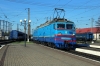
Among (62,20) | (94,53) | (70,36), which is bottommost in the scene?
(94,53)

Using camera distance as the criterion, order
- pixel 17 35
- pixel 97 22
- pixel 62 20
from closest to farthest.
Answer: pixel 62 20, pixel 17 35, pixel 97 22

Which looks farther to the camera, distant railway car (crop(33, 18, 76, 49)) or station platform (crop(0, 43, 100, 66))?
distant railway car (crop(33, 18, 76, 49))

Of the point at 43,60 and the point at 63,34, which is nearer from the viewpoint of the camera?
the point at 43,60

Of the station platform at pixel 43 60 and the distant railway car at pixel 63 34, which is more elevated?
the distant railway car at pixel 63 34

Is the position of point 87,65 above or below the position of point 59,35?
below

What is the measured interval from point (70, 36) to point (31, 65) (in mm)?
13835

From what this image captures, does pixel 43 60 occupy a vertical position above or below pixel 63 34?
below

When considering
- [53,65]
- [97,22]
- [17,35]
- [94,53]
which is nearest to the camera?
[53,65]

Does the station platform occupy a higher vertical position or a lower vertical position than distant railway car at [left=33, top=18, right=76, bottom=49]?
lower

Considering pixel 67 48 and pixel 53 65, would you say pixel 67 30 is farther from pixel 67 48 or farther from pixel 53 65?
pixel 53 65

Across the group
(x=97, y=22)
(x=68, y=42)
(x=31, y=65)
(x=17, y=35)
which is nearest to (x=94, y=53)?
(x=68, y=42)

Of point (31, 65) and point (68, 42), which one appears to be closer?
point (31, 65)

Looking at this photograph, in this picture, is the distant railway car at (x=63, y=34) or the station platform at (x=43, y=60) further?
the distant railway car at (x=63, y=34)

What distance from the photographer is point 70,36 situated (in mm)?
25781
